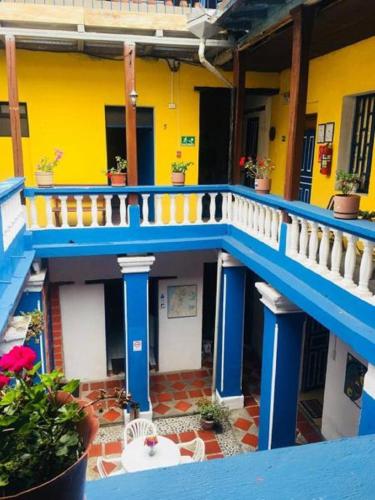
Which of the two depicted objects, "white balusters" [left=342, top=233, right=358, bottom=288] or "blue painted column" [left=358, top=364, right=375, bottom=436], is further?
"white balusters" [left=342, top=233, right=358, bottom=288]

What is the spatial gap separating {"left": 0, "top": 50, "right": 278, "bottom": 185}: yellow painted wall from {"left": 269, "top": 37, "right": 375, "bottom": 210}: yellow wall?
7.02 ft

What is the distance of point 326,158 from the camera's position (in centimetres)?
787

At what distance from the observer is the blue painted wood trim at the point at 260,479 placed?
1.30m

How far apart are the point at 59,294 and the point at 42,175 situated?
2.84m

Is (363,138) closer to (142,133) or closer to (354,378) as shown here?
Answer: (354,378)

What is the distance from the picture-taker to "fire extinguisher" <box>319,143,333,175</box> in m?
7.83

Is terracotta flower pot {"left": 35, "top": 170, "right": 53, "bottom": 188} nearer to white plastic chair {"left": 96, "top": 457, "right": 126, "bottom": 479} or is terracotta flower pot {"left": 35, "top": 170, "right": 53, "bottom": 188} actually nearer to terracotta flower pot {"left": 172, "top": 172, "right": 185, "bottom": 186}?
terracotta flower pot {"left": 172, "top": 172, "right": 185, "bottom": 186}

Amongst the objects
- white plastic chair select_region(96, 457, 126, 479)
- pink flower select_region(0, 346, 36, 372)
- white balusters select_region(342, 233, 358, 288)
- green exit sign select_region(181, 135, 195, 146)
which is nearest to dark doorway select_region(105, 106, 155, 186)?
green exit sign select_region(181, 135, 195, 146)

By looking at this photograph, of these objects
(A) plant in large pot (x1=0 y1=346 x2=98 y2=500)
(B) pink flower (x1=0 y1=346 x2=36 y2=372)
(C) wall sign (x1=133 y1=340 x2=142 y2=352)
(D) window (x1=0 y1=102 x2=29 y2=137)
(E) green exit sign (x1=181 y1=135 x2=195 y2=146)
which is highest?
(D) window (x1=0 y1=102 x2=29 y2=137)

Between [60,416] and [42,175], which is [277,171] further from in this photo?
[60,416]

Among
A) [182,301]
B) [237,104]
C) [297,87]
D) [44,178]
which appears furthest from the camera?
[182,301]

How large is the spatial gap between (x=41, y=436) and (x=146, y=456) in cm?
507

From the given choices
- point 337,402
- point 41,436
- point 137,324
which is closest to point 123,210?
point 137,324

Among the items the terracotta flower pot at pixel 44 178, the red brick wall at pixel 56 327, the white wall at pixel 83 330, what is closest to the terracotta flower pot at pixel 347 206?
the terracotta flower pot at pixel 44 178
